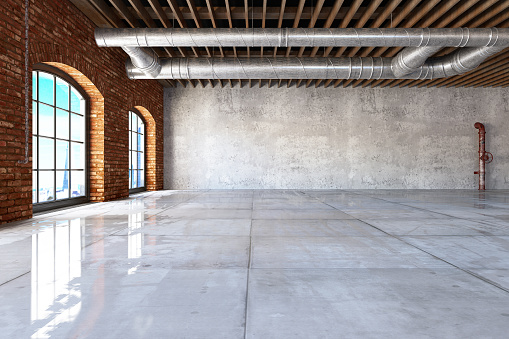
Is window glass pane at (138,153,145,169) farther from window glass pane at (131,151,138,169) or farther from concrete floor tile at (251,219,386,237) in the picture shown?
concrete floor tile at (251,219,386,237)

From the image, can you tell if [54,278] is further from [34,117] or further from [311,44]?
[311,44]

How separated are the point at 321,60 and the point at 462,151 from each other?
7863 mm

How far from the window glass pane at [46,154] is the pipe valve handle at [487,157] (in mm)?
14303

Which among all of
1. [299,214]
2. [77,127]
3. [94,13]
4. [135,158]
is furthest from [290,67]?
[135,158]

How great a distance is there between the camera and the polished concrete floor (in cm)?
186

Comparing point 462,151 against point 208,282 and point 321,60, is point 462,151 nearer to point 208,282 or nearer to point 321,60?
point 321,60

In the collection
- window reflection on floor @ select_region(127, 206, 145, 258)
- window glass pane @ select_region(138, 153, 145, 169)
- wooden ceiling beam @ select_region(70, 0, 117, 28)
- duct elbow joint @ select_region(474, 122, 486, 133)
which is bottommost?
window reflection on floor @ select_region(127, 206, 145, 258)

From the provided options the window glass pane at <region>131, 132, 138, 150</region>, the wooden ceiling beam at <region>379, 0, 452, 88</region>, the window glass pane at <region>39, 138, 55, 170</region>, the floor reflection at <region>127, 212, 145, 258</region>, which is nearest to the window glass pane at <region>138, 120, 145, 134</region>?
the window glass pane at <region>131, 132, 138, 150</region>

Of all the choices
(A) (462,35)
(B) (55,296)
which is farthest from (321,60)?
(B) (55,296)

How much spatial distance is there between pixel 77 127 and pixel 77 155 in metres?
0.66

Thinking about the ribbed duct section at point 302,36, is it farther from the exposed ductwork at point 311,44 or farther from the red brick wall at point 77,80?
the red brick wall at point 77,80

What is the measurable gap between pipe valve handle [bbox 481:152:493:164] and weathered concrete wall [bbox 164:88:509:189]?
1.02 feet

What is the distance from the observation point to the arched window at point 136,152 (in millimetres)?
11812

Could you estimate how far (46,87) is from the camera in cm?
699
